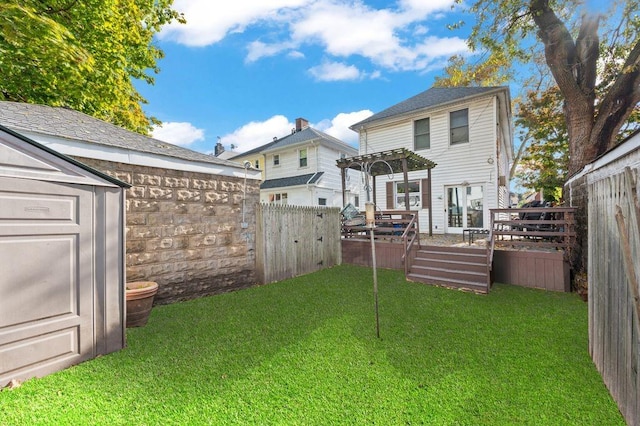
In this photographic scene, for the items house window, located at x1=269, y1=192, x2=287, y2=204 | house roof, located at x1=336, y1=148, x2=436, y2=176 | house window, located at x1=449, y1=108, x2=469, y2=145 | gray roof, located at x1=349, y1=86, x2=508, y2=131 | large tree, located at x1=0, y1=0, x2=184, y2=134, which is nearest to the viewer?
large tree, located at x1=0, y1=0, x2=184, y2=134

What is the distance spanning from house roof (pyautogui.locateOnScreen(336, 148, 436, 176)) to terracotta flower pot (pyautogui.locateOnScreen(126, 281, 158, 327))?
6293mm

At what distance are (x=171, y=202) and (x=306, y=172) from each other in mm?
12006

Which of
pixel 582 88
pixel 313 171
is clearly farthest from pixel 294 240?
pixel 313 171

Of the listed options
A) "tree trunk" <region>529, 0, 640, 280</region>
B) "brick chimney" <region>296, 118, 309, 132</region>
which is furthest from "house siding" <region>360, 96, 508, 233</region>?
"brick chimney" <region>296, 118, 309, 132</region>

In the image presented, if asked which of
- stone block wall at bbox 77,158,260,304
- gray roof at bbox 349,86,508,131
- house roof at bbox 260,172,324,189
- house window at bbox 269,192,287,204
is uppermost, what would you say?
gray roof at bbox 349,86,508,131

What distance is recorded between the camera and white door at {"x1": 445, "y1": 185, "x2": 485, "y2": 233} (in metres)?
10.5

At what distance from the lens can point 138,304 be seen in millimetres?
3910

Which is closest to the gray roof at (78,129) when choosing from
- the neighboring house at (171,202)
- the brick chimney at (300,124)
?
the neighboring house at (171,202)

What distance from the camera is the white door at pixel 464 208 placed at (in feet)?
34.6

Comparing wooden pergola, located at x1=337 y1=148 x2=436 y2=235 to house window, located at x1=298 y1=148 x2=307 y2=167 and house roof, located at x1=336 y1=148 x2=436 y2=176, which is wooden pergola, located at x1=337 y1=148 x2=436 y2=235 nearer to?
house roof, located at x1=336 y1=148 x2=436 y2=176

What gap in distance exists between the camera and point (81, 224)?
3.06 meters

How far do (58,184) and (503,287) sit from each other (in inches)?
299

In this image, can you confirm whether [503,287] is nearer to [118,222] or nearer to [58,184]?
[118,222]

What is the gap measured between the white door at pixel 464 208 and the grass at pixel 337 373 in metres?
6.33
